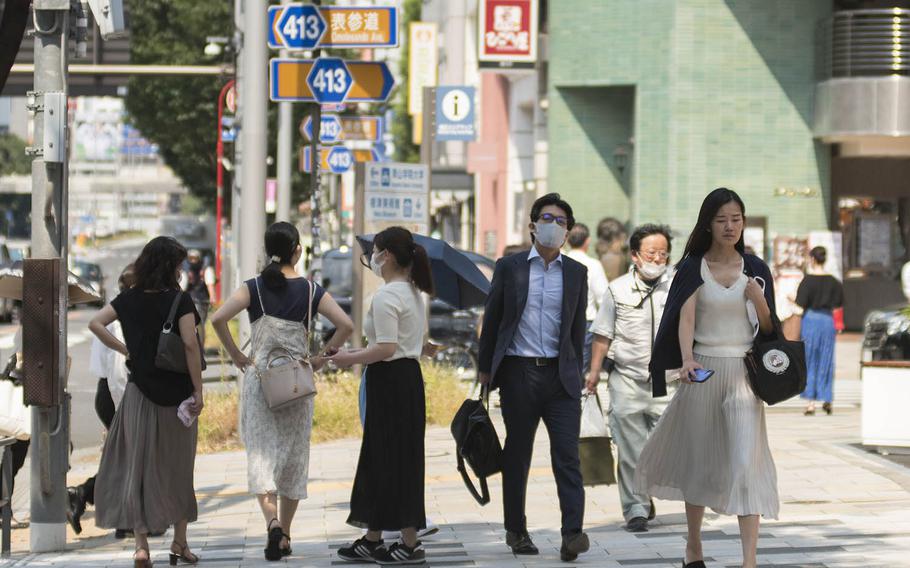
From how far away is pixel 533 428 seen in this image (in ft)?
29.1

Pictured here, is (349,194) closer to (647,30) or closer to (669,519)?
(647,30)

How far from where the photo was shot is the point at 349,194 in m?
88.6

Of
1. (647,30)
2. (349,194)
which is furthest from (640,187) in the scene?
(349,194)

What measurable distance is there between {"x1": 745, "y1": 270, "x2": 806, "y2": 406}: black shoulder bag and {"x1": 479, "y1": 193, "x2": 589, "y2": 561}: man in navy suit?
143cm

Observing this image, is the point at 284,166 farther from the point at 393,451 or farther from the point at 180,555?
the point at 393,451

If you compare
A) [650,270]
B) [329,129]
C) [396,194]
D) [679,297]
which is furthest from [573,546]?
[329,129]

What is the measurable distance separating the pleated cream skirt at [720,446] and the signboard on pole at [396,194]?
30.1 ft

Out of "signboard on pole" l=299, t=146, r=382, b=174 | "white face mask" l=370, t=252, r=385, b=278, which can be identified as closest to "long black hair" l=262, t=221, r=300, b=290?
"white face mask" l=370, t=252, r=385, b=278

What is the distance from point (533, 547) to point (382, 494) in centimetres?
90

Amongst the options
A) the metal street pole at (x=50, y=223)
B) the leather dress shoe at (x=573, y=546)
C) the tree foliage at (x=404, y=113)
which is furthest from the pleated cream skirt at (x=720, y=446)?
the tree foliage at (x=404, y=113)

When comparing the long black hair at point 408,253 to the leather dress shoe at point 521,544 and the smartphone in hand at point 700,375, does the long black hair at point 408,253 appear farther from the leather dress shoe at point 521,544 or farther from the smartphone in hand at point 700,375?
the smartphone in hand at point 700,375

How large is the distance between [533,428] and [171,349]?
2.01 meters

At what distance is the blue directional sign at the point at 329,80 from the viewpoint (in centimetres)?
1484

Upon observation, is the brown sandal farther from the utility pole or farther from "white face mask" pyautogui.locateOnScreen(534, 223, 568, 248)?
the utility pole
